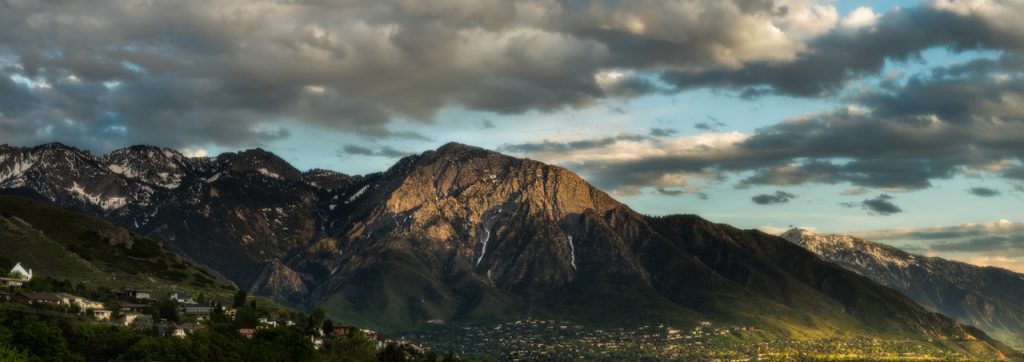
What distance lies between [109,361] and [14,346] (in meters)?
17.5

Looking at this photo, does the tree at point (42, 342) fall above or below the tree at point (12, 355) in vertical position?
above

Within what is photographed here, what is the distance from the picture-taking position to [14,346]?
18938 cm

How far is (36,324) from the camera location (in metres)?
198

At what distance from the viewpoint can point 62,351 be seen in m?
194

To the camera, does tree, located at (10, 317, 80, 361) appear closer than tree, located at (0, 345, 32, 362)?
No

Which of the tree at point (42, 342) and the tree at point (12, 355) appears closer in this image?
the tree at point (12, 355)

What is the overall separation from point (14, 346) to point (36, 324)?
897cm

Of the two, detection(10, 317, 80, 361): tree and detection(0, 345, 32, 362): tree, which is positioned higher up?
detection(10, 317, 80, 361): tree

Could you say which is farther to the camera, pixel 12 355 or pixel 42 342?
pixel 42 342

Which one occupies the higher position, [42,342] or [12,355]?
[42,342]

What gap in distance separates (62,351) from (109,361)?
9.25 metres
